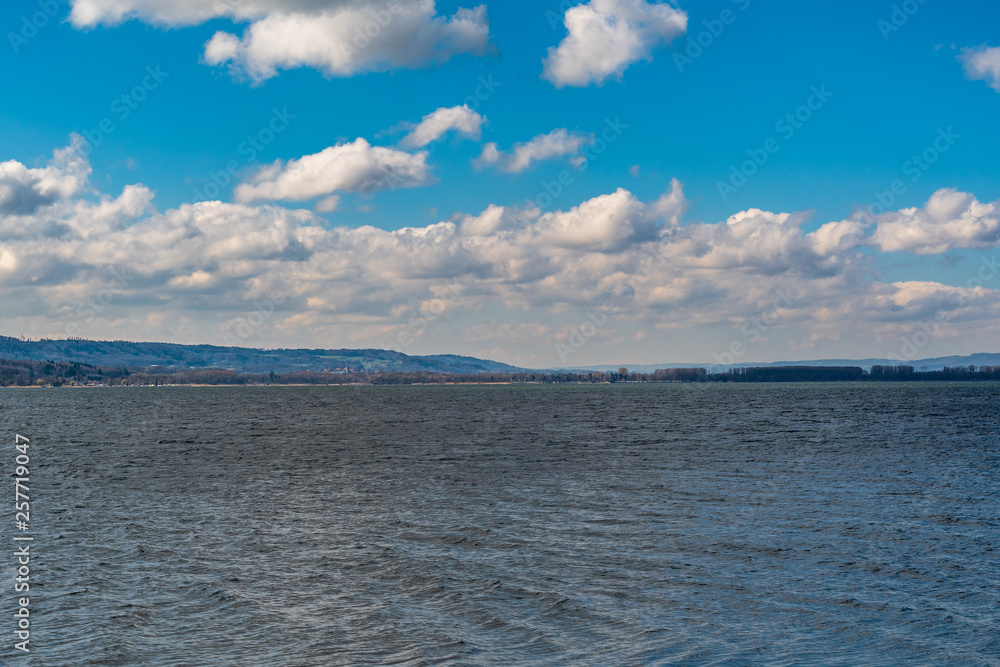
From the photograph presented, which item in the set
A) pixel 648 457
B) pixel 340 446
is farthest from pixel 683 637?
pixel 340 446

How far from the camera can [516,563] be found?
28953mm

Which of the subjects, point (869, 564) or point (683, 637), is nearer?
point (683, 637)

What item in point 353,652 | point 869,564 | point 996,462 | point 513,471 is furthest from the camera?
point 996,462

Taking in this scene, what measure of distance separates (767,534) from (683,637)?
14425 millimetres

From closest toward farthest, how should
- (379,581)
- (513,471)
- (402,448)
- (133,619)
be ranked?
1. (133,619)
2. (379,581)
3. (513,471)
4. (402,448)

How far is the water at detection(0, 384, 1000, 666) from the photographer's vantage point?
20.6 meters

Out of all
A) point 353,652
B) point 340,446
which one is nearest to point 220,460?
point 340,446

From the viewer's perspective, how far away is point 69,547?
3192 cm

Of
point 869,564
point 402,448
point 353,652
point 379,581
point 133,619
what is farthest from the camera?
point 402,448

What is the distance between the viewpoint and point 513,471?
190 feet

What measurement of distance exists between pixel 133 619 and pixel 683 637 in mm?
15825

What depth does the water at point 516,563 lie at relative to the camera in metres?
20.6

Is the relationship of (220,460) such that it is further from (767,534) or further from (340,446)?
(767,534)

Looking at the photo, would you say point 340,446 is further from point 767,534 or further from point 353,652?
point 353,652
